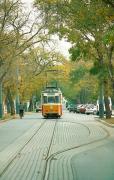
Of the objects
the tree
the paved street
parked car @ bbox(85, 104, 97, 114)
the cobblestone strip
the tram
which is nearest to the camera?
the cobblestone strip

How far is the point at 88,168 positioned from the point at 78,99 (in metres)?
132

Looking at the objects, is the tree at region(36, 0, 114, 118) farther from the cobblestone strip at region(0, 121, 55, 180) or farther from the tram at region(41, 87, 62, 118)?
the tram at region(41, 87, 62, 118)

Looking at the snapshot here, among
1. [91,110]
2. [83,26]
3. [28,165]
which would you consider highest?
[83,26]

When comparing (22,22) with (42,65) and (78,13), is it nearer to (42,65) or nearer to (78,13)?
(78,13)

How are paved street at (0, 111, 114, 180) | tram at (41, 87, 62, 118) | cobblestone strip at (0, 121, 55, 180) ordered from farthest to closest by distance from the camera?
tram at (41, 87, 62, 118) → paved street at (0, 111, 114, 180) → cobblestone strip at (0, 121, 55, 180)

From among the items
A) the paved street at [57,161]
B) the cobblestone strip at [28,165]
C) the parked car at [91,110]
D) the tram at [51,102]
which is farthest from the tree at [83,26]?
the parked car at [91,110]

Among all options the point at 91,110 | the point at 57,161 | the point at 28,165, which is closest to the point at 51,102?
the point at 91,110

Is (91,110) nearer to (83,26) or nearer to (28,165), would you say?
(83,26)

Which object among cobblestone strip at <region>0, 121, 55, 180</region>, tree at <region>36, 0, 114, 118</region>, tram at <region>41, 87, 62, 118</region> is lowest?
cobblestone strip at <region>0, 121, 55, 180</region>

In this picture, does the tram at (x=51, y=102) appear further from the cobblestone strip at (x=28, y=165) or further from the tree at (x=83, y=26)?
the cobblestone strip at (x=28, y=165)

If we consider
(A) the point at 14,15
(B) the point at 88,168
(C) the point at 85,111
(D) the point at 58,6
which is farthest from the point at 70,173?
(C) the point at 85,111

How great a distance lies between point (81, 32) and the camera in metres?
45.6

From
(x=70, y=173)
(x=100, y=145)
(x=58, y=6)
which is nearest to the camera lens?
(x=70, y=173)

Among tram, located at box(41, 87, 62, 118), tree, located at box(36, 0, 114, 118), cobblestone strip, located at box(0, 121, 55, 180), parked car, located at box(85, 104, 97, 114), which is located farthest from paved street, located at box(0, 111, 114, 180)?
parked car, located at box(85, 104, 97, 114)
